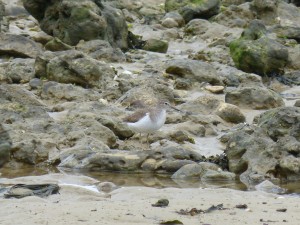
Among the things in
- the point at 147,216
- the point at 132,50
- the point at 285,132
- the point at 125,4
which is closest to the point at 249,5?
the point at 125,4

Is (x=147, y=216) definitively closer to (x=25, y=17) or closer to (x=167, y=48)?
(x=167, y=48)

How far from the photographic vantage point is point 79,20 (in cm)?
1655

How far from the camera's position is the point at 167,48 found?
1827cm

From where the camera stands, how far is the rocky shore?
29.2ft

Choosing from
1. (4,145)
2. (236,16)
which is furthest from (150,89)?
(236,16)

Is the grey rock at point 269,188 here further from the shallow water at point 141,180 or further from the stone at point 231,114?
the stone at point 231,114

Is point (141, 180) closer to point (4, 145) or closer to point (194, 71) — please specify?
point (4, 145)

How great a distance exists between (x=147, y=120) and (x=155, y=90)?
9.94 feet

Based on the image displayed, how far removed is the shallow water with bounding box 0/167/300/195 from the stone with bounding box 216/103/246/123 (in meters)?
3.24

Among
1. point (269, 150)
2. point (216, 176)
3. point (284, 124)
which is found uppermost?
point (284, 124)

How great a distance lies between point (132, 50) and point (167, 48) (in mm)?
986

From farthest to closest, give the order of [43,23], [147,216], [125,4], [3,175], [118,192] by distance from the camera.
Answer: [125,4]
[43,23]
[3,175]
[118,192]
[147,216]

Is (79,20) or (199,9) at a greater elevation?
(79,20)

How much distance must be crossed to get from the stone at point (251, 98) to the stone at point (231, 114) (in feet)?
2.89
